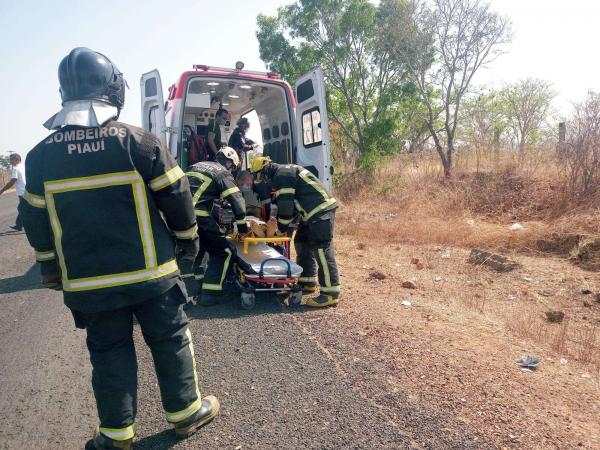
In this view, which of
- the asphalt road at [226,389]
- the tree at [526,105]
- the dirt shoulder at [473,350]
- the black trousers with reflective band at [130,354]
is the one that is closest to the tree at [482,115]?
the tree at [526,105]

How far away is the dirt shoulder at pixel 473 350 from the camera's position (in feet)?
8.22

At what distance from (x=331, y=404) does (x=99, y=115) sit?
208 centimetres

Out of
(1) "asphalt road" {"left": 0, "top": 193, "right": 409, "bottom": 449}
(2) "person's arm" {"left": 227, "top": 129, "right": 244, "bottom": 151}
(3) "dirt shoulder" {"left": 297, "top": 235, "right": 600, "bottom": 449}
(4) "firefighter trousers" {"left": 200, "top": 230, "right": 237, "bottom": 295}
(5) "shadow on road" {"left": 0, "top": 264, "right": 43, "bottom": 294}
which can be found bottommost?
(3) "dirt shoulder" {"left": 297, "top": 235, "right": 600, "bottom": 449}

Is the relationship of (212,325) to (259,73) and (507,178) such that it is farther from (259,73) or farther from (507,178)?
(507,178)

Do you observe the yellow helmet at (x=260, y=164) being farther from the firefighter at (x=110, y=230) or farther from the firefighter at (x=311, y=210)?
the firefighter at (x=110, y=230)

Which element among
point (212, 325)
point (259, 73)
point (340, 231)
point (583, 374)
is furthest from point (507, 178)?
point (212, 325)

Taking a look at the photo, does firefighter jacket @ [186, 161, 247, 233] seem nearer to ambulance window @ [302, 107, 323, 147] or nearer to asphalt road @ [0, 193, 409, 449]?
asphalt road @ [0, 193, 409, 449]

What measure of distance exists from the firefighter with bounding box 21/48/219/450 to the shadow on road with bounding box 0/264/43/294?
3.70m

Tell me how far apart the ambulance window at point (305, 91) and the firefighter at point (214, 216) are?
1.57 m

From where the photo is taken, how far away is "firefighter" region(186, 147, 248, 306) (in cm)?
447

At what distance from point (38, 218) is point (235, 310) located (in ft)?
8.24

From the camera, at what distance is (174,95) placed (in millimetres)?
5512

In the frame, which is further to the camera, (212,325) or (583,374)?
(212,325)

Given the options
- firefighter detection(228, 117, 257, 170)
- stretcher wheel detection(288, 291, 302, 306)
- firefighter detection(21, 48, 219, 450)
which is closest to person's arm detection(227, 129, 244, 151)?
firefighter detection(228, 117, 257, 170)
